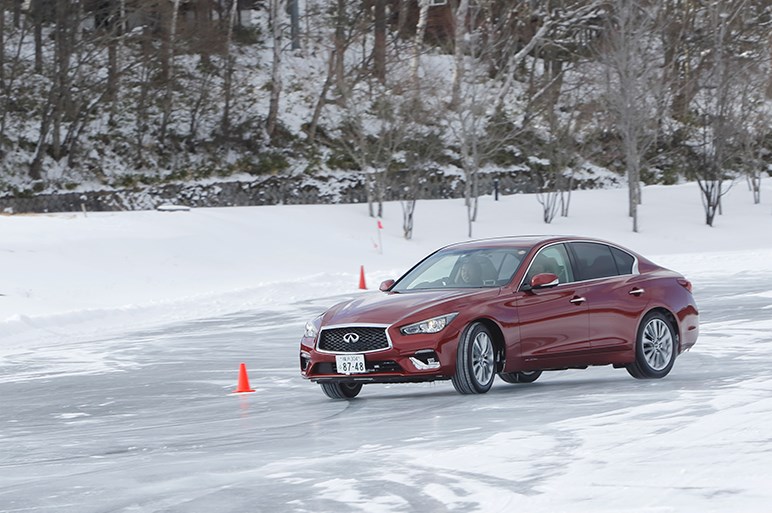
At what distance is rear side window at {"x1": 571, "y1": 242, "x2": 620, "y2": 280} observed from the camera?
13602mm

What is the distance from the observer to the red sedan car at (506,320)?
12.1m

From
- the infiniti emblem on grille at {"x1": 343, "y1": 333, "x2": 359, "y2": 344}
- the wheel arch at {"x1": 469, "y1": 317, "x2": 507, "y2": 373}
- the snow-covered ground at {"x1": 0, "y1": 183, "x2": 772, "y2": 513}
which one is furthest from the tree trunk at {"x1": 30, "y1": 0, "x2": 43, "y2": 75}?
the wheel arch at {"x1": 469, "y1": 317, "x2": 507, "y2": 373}

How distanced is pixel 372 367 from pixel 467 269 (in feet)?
5.11

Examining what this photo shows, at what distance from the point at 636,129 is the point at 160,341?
33.5 metres

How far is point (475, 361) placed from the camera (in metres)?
12.4

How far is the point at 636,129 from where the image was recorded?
5084 centimetres

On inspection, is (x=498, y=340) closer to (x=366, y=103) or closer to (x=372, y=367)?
(x=372, y=367)

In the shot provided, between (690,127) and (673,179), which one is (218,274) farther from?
(690,127)

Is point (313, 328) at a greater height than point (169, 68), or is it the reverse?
point (169, 68)

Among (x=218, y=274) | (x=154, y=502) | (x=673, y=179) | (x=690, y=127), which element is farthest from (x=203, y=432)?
(x=690, y=127)

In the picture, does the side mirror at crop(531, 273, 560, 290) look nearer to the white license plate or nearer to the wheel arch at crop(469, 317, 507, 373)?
the wheel arch at crop(469, 317, 507, 373)

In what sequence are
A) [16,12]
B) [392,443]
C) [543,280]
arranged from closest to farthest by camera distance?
[392,443] < [543,280] < [16,12]

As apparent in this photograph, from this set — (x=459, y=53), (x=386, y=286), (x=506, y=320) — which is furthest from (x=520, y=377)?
(x=459, y=53)

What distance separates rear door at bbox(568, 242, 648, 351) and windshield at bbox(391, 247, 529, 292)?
810 millimetres
